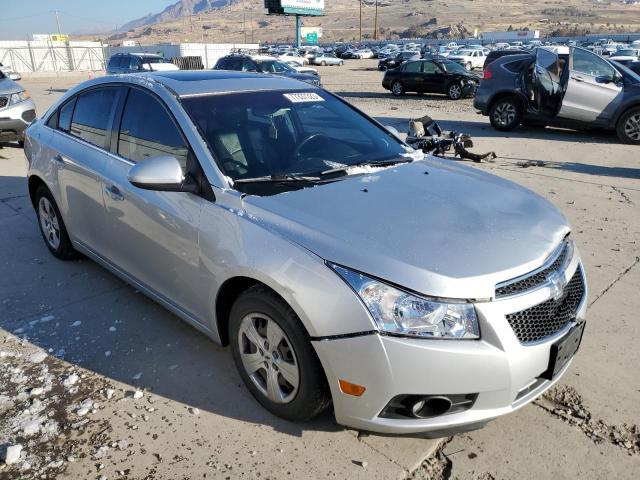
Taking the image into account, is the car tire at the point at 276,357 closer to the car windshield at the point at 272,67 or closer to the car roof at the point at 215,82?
the car roof at the point at 215,82

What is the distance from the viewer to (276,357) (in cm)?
269

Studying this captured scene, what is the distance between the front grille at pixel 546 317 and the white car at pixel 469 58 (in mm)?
38383

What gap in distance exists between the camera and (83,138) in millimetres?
4129

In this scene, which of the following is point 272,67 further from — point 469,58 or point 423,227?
point 469,58

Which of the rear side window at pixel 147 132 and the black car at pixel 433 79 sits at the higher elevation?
the rear side window at pixel 147 132

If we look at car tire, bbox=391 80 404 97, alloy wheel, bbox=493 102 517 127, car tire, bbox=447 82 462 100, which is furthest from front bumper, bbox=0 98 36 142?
car tire, bbox=447 82 462 100

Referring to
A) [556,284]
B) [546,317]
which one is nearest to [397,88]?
[556,284]

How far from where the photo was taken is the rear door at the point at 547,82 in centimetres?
1120

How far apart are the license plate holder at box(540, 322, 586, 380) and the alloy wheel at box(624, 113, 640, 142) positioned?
9821 millimetres

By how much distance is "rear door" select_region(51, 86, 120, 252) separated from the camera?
387 centimetres

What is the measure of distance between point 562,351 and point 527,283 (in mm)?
384

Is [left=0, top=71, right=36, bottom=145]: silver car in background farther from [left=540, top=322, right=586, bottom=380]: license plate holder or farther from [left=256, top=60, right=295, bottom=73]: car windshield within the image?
[left=256, top=60, right=295, bottom=73]: car windshield

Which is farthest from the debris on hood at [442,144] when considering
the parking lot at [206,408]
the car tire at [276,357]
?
the car tire at [276,357]

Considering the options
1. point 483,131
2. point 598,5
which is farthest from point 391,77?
point 598,5
